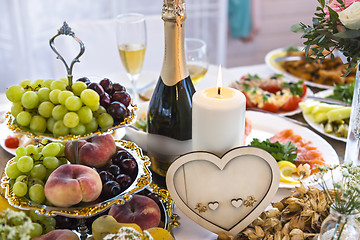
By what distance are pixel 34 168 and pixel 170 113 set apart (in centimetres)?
37

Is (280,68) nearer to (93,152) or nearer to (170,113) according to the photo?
(170,113)

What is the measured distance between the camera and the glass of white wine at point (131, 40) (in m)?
1.42

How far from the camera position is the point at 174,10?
94 cm

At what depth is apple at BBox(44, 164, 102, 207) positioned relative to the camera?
770 millimetres

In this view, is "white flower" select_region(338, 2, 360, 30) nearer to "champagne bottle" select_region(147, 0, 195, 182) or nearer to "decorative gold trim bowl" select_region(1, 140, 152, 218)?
"champagne bottle" select_region(147, 0, 195, 182)

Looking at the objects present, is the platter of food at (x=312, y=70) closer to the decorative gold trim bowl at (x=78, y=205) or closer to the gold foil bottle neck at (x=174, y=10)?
the gold foil bottle neck at (x=174, y=10)

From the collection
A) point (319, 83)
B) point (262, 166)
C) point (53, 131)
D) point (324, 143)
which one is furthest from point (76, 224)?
point (319, 83)

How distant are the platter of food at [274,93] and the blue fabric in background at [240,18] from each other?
2.49 meters

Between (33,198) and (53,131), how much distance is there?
0.14 metres

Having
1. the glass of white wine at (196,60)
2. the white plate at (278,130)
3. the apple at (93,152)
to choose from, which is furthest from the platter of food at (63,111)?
the glass of white wine at (196,60)

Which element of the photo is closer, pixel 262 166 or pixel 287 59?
pixel 262 166

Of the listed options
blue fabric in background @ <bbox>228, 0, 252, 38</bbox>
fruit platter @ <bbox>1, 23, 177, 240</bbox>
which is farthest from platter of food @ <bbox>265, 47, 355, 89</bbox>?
blue fabric in background @ <bbox>228, 0, 252, 38</bbox>

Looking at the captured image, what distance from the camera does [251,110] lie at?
4.73ft

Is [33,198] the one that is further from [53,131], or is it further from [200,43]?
[200,43]
